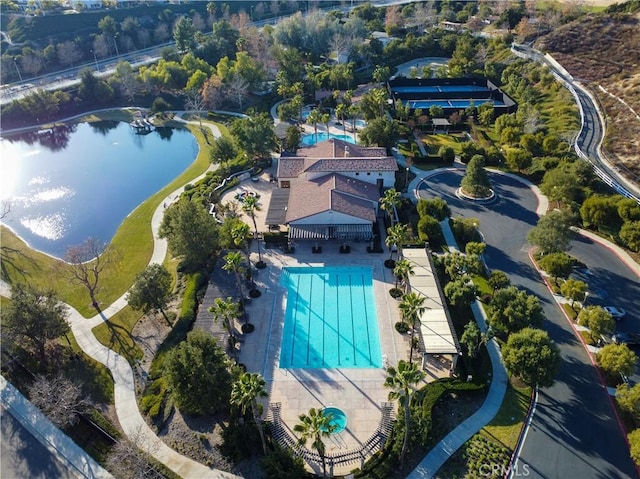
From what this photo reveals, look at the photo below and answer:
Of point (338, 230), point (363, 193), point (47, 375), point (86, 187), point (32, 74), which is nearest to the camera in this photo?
point (47, 375)

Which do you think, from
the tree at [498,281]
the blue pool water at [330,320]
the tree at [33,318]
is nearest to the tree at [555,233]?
the tree at [498,281]

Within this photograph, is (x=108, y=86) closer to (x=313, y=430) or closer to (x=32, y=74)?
→ (x=32, y=74)

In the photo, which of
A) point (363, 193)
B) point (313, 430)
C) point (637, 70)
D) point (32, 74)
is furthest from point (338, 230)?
point (32, 74)

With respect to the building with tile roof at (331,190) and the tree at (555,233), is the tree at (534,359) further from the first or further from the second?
the building with tile roof at (331,190)

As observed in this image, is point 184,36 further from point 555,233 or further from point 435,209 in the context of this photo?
point 555,233

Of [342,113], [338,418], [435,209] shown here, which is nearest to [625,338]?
[435,209]

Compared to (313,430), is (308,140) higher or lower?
lower
